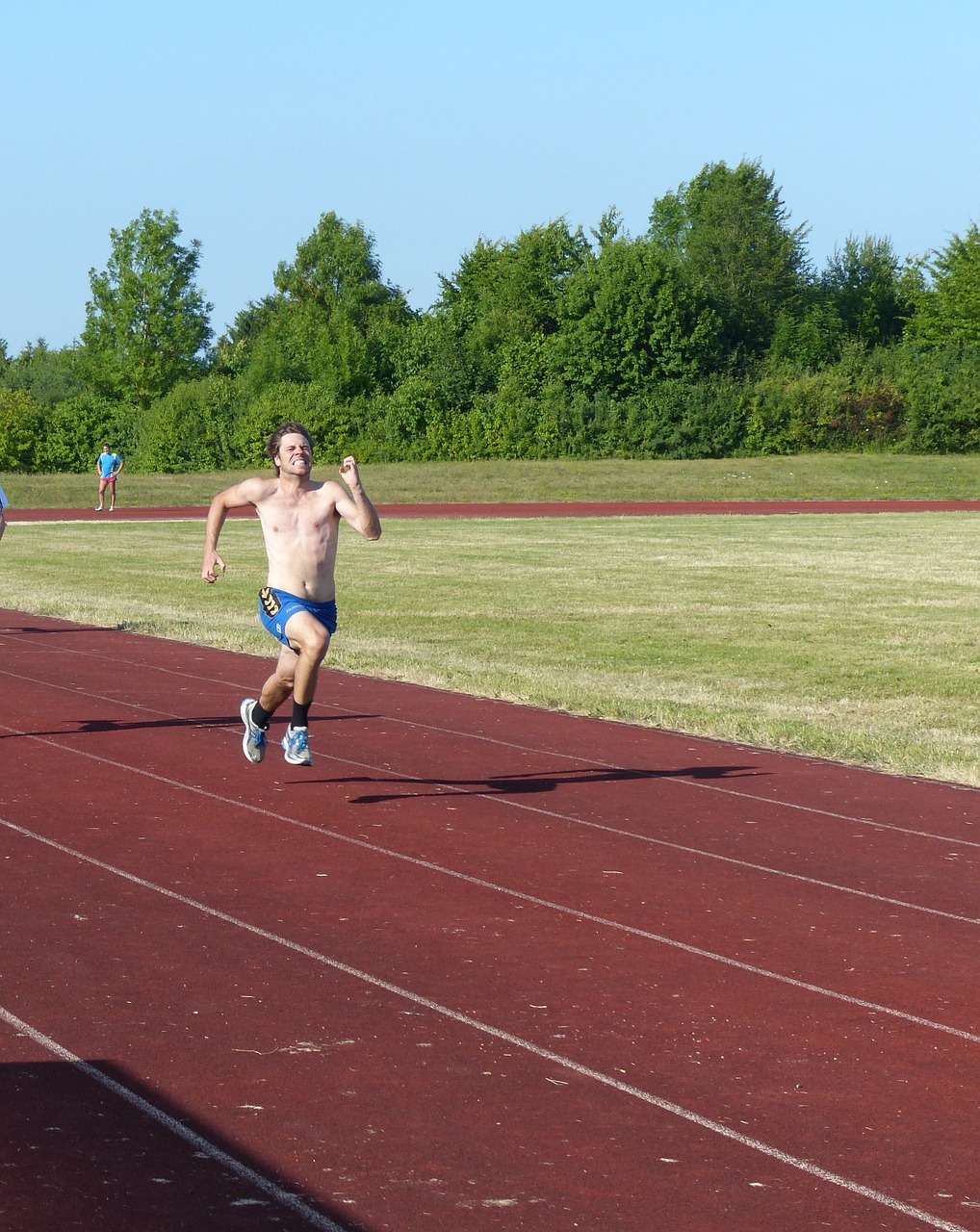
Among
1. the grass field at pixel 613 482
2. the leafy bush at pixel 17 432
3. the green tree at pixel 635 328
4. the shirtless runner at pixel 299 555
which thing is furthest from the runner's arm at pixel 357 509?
the leafy bush at pixel 17 432

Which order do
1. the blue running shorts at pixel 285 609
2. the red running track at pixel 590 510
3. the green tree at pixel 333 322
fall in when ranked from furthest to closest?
the green tree at pixel 333 322 < the red running track at pixel 590 510 < the blue running shorts at pixel 285 609

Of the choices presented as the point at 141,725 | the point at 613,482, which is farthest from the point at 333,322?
the point at 141,725

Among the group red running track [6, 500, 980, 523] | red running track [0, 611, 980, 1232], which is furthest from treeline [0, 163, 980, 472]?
red running track [0, 611, 980, 1232]

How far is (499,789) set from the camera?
9227 mm

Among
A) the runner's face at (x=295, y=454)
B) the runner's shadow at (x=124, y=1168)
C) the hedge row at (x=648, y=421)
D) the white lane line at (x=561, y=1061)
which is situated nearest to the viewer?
the runner's shadow at (x=124, y=1168)

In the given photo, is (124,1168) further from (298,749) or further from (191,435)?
(191,435)

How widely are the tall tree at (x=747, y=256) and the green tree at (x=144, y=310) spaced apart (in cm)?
2879

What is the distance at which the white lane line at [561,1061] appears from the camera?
3984 millimetres

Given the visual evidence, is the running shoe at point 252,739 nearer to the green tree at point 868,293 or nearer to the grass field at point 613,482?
the grass field at point 613,482

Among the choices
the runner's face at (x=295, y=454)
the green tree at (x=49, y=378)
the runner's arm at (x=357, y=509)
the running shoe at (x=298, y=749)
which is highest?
the green tree at (x=49, y=378)

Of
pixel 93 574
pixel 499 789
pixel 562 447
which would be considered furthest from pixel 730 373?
pixel 499 789

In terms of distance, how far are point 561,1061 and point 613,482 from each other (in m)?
52.8

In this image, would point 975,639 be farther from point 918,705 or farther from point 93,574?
point 93,574

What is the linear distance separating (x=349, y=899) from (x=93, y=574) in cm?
1971
